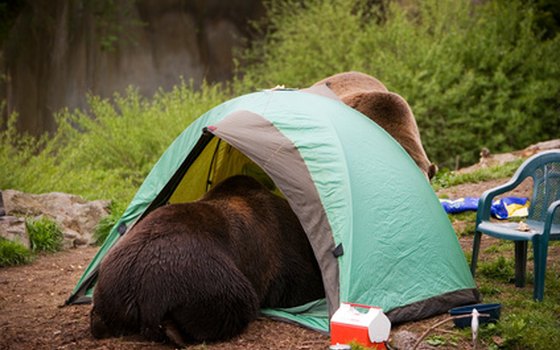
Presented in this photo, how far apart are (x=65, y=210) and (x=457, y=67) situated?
786 centimetres

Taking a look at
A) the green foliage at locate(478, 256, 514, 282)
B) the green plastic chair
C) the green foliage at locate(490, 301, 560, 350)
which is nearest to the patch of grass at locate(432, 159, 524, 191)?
the green foliage at locate(478, 256, 514, 282)

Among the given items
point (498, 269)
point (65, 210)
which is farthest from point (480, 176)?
point (65, 210)

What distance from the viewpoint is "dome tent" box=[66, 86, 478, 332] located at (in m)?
5.37

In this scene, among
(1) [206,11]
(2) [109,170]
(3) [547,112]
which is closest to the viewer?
(2) [109,170]

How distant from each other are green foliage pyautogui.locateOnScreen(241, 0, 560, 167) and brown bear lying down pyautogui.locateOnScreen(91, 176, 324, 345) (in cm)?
886

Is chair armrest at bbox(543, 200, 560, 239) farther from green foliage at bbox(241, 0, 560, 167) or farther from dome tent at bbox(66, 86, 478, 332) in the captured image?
green foliage at bbox(241, 0, 560, 167)

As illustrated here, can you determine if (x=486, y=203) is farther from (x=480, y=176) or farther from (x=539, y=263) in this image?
(x=480, y=176)

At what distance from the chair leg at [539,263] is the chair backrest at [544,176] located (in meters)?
0.71

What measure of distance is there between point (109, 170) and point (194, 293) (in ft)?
25.1

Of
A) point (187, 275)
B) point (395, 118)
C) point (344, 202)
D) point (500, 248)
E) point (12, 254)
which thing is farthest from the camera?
point (12, 254)

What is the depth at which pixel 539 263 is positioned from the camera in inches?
225

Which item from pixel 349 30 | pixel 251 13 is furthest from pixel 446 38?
pixel 251 13

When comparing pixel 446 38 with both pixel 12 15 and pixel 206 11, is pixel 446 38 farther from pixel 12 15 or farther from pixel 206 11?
pixel 12 15

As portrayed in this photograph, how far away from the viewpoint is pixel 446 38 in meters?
14.8
